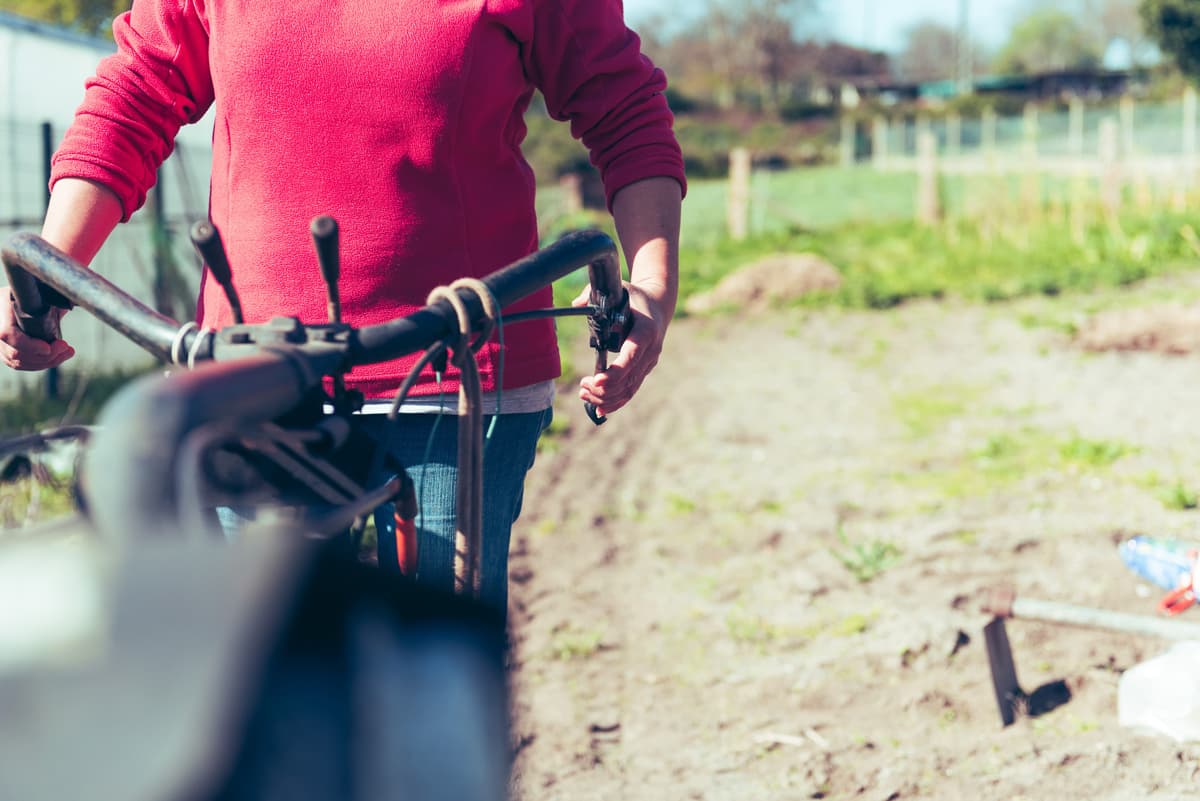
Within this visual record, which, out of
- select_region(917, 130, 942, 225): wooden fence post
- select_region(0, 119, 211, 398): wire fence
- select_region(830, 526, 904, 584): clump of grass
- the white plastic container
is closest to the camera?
the white plastic container

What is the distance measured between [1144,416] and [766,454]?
1964 millimetres

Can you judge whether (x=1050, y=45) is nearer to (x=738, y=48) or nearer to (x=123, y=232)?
(x=738, y=48)

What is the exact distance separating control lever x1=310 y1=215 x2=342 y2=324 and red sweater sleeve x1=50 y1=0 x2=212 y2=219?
0.80 metres

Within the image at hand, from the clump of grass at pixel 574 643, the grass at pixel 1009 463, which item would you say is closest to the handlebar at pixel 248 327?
the clump of grass at pixel 574 643

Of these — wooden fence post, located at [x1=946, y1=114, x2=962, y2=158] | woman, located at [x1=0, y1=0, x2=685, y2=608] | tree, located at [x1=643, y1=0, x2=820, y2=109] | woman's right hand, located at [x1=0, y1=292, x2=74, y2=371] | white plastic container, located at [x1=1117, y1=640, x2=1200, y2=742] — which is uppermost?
tree, located at [x1=643, y1=0, x2=820, y2=109]

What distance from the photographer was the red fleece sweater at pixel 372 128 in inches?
66.5

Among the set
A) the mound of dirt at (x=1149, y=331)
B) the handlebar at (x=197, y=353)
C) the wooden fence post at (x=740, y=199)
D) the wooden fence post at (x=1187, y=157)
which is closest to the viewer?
the handlebar at (x=197, y=353)

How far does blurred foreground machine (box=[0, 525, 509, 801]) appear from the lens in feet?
2.06

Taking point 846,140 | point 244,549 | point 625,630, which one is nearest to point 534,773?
point 625,630

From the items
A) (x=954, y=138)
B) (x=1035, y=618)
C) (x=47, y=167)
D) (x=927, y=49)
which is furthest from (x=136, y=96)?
(x=927, y=49)

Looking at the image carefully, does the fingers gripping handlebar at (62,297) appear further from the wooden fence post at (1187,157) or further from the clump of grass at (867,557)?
the wooden fence post at (1187,157)

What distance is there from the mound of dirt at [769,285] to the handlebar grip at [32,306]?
1019cm

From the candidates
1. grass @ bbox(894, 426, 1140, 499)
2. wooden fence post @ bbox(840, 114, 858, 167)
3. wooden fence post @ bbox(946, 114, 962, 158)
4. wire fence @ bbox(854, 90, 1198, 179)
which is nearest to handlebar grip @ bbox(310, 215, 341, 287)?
grass @ bbox(894, 426, 1140, 499)

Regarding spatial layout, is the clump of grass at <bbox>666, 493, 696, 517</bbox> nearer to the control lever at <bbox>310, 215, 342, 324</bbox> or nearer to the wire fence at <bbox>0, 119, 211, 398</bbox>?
the wire fence at <bbox>0, 119, 211, 398</bbox>
